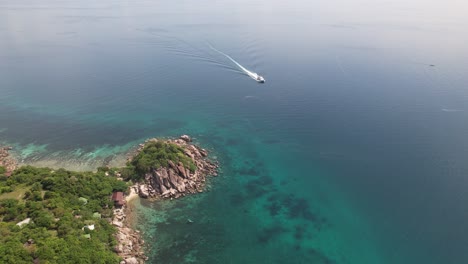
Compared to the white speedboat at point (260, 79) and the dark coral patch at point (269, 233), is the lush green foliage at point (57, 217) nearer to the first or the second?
the dark coral patch at point (269, 233)

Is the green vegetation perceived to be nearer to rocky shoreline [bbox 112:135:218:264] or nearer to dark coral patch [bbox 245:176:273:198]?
rocky shoreline [bbox 112:135:218:264]

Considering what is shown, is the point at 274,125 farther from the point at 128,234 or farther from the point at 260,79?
the point at 128,234

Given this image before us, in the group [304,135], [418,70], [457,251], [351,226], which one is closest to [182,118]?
[304,135]

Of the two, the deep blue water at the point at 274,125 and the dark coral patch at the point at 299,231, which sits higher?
the deep blue water at the point at 274,125

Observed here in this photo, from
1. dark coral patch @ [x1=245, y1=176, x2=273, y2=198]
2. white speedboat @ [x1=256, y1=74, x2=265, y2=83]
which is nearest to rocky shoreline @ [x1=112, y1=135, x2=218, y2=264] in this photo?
dark coral patch @ [x1=245, y1=176, x2=273, y2=198]

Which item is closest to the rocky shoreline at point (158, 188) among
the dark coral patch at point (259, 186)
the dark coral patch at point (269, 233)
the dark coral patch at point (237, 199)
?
the dark coral patch at point (237, 199)

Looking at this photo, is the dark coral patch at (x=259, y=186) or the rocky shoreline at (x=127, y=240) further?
the dark coral patch at (x=259, y=186)

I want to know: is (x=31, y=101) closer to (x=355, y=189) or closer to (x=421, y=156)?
(x=355, y=189)
